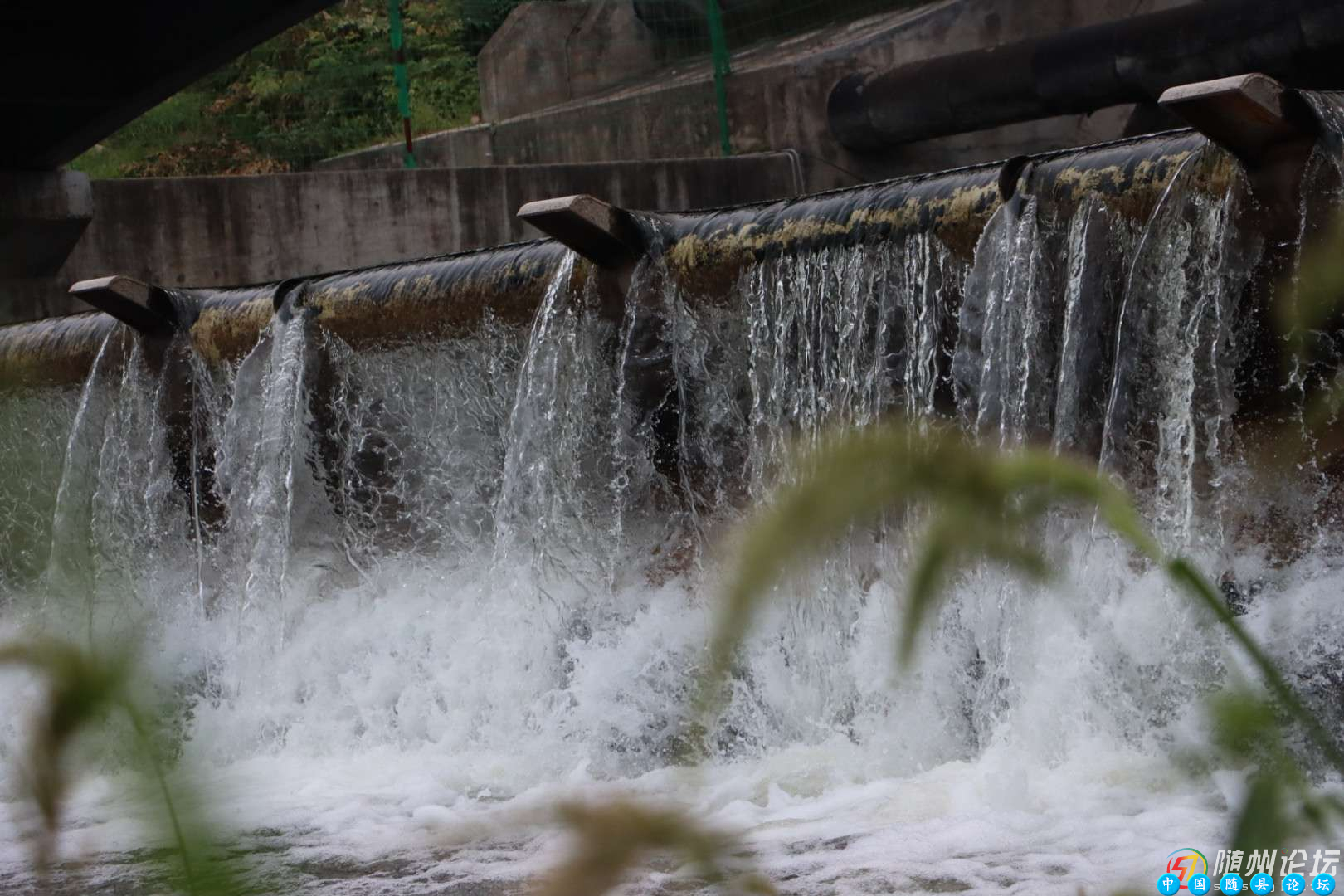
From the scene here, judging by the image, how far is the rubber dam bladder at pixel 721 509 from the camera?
15.0 ft

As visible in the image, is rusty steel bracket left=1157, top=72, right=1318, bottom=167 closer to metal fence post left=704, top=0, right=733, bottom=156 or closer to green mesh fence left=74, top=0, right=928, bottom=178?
metal fence post left=704, top=0, right=733, bottom=156

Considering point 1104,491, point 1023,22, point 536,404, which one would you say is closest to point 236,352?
point 536,404

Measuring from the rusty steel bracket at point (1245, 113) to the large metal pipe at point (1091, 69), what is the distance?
4201 mm

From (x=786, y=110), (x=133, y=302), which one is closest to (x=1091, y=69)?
(x=786, y=110)

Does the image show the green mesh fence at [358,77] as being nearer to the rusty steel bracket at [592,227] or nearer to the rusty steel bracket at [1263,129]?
the rusty steel bracket at [592,227]

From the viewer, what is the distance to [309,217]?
10586 millimetres

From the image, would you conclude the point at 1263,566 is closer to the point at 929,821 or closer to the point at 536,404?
the point at 929,821

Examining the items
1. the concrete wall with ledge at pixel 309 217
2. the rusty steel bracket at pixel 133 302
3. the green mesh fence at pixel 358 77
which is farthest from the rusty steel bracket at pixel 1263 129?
the green mesh fence at pixel 358 77

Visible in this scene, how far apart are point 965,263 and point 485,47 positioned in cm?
933

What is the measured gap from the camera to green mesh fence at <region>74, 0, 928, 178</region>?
13312 millimetres

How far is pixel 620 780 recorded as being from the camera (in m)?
5.30

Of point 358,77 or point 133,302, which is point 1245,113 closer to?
point 133,302

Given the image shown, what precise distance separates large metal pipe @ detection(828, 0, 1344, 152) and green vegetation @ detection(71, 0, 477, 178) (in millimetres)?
4832

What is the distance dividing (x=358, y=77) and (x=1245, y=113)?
439 inches
